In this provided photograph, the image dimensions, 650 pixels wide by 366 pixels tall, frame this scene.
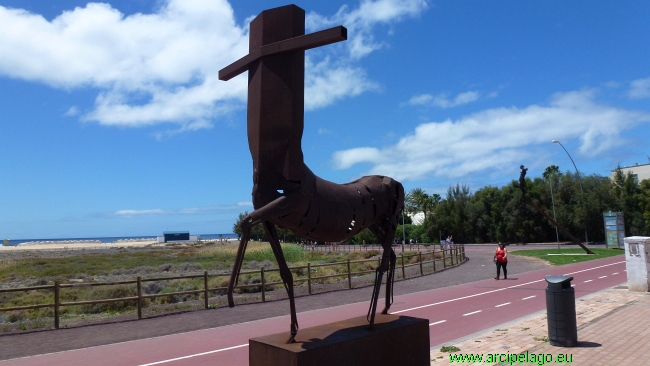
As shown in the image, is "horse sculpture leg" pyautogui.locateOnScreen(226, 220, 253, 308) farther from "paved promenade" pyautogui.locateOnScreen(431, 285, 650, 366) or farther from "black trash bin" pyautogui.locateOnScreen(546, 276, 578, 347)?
"black trash bin" pyautogui.locateOnScreen(546, 276, 578, 347)

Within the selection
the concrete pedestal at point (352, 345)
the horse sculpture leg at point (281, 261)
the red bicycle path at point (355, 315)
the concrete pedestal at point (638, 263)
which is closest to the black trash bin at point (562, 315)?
the red bicycle path at point (355, 315)

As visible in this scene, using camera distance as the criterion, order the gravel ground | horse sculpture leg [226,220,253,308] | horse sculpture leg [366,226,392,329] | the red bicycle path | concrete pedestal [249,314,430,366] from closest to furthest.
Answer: horse sculpture leg [226,220,253,308]
concrete pedestal [249,314,430,366]
horse sculpture leg [366,226,392,329]
the red bicycle path
the gravel ground

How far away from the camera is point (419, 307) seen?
1357 cm

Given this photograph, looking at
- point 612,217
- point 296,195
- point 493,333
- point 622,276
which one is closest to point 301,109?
point 296,195

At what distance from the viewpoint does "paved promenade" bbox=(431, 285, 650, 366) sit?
24.1 ft

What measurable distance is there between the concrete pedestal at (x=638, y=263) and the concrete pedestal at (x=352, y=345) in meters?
11.0

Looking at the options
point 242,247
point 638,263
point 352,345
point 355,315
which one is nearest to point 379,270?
point 352,345

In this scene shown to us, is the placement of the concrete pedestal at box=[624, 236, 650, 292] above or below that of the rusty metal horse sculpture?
below

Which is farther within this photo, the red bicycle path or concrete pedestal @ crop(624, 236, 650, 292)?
concrete pedestal @ crop(624, 236, 650, 292)

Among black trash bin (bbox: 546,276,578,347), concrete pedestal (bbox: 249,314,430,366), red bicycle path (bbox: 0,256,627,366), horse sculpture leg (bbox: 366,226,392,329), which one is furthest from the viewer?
red bicycle path (bbox: 0,256,627,366)

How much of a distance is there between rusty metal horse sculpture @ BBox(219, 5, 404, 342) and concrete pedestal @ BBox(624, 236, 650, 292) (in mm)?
12706

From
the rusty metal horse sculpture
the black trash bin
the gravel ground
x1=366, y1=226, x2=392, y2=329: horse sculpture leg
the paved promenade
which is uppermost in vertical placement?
the rusty metal horse sculpture

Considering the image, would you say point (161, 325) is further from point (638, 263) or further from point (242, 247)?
point (638, 263)

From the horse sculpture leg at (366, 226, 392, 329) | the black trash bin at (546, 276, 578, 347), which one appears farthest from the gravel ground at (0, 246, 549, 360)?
the black trash bin at (546, 276, 578, 347)
